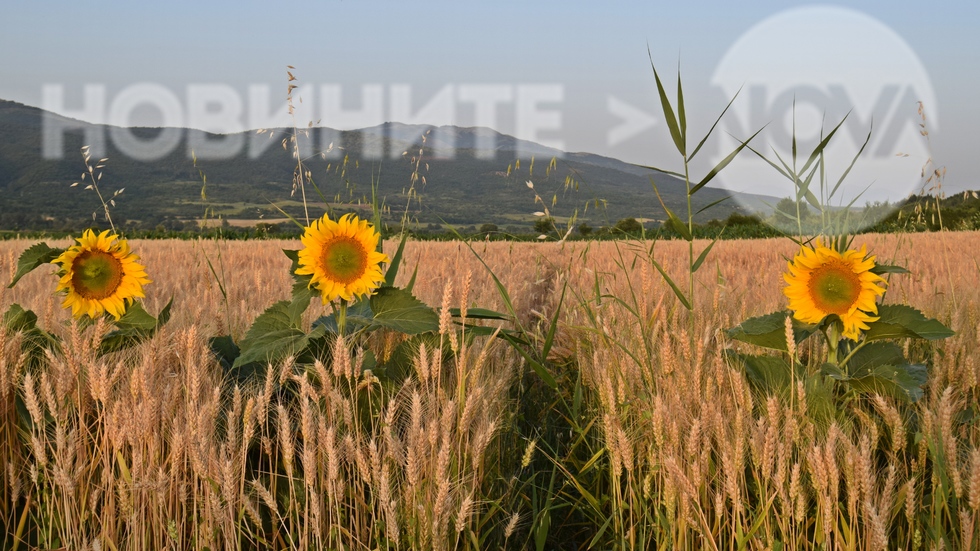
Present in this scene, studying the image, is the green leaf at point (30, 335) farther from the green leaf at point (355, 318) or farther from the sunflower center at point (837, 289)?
the sunflower center at point (837, 289)

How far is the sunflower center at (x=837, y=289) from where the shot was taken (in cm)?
207

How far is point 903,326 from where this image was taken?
2.08m

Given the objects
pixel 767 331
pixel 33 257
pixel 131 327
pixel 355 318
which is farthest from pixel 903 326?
pixel 33 257

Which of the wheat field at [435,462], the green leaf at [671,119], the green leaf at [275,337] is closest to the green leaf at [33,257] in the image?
the wheat field at [435,462]

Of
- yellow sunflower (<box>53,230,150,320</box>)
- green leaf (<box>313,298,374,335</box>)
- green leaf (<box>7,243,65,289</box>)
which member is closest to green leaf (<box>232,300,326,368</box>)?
green leaf (<box>313,298,374,335</box>)

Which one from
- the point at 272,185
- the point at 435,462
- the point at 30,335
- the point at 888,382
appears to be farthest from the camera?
the point at 272,185

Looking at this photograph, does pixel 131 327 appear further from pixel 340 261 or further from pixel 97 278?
pixel 340 261

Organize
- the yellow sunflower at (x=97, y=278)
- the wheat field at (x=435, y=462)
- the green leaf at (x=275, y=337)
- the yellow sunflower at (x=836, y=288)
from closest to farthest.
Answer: the wheat field at (x=435, y=462)
the green leaf at (x=275, y=337)
the yellow sunflower at (x=836, y=288)
the yellow sunflower at (x=97, y=278)

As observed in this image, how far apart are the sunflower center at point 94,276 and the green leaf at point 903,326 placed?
2.50m

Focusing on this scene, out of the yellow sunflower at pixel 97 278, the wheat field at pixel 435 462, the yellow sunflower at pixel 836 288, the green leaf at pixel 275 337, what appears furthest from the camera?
the yellow sunflower at pixel 97 278

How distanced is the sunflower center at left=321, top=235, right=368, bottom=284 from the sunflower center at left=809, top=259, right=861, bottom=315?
146cm

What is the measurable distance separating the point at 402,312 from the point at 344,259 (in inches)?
9.7

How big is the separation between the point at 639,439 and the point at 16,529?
173 centimetres

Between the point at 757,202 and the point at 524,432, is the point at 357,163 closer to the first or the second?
the point at 524,432
